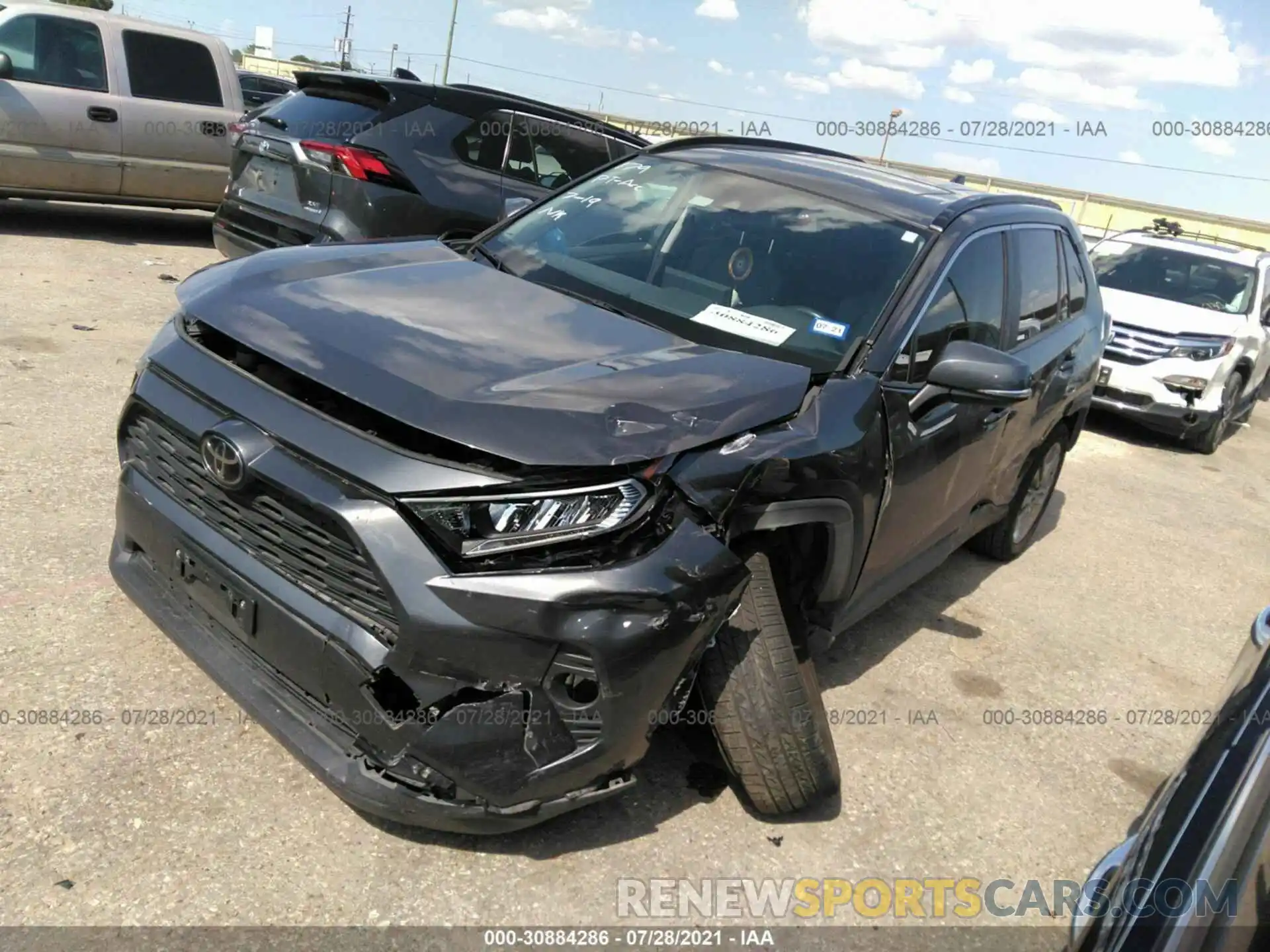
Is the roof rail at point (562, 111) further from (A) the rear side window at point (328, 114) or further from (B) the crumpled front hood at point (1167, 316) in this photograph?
(B) the crumpled front hood at point (1167, 316)

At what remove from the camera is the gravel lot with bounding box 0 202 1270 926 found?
2.45 m

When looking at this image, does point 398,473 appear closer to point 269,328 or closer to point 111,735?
point 269,328

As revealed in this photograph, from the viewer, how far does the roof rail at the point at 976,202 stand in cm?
363

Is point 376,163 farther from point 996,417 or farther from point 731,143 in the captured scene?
point 996,417

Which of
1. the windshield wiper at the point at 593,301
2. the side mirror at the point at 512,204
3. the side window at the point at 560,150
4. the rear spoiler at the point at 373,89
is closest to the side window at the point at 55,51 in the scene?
the rear spoiler at the point at 373,89

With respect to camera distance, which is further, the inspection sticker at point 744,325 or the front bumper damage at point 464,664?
the inspection sticker at point 744,325

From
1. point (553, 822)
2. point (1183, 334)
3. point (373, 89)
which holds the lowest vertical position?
point (553, 822)

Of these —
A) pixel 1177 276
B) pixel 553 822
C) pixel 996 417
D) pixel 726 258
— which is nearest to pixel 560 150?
pixel 726 258

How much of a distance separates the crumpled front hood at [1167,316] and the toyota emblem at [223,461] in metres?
8.31

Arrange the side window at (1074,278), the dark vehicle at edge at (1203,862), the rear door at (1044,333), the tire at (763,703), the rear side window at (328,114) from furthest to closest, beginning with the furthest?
the rear side window at (328,114) → the side window at (1074,278) → the rear door at (1044,333) → the tire at (763,703) → the dark vehicle at edge at (1203,862)

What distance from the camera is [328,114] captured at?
21.6 feet

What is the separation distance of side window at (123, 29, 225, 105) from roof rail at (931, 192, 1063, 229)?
7710 mm

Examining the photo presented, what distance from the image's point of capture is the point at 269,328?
8.78 feet

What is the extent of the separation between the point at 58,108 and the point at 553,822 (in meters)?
8.31
